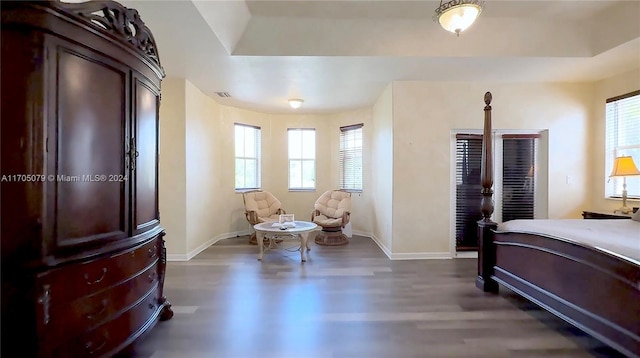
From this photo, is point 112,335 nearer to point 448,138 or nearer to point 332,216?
point 332,216

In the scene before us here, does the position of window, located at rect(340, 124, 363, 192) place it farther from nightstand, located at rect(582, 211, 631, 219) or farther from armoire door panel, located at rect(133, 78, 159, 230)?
armoire door panel, located at rect(133, 78, 159, 230)

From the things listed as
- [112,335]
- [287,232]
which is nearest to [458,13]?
[287,232]

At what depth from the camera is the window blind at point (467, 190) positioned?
4664 millimetres

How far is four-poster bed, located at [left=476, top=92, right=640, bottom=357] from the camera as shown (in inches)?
78.3

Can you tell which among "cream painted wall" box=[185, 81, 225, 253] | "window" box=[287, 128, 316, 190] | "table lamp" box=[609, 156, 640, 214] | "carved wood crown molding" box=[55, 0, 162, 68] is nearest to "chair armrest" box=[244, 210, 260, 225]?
"cream painted wall" box=[185, 81, 225, 253]

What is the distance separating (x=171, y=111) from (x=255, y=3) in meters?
2.14

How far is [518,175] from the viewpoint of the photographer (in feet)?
15.4

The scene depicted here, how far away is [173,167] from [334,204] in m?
2.96

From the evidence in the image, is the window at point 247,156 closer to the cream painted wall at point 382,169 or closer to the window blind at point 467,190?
the cream painted wall at point 382,169

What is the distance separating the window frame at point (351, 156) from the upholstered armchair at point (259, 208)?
1.58m

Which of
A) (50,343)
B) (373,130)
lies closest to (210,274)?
(50,343)

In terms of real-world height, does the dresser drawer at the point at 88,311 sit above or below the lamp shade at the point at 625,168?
below

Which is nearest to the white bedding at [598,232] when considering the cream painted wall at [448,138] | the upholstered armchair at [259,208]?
the cream painted wall at [448,138]

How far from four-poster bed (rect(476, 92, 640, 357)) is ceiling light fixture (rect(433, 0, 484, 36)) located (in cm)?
109
